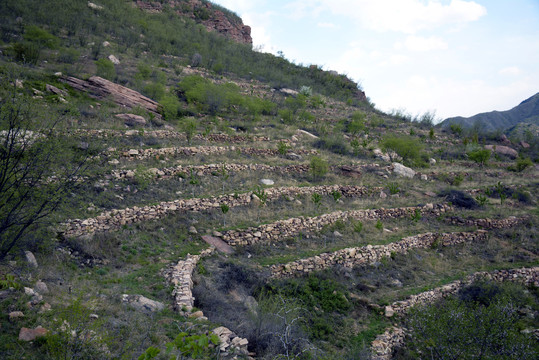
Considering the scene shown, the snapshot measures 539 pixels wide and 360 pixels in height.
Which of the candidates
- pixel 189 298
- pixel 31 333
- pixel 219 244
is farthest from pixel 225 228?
pixel 31 333

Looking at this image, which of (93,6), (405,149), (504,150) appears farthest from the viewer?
(93,6)

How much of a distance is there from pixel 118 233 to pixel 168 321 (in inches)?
173

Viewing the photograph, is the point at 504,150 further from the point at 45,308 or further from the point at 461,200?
the point at 45,308

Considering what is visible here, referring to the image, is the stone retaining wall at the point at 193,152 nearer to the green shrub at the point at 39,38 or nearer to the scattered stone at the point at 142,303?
the scattered stone at the point at 142,303

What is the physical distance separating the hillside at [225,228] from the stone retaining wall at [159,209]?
6 cm

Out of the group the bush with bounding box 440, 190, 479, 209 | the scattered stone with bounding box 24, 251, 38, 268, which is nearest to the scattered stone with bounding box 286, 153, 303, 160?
the bush with bounding box 440, 190, 479, 209

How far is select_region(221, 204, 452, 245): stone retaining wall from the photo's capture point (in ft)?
36.1

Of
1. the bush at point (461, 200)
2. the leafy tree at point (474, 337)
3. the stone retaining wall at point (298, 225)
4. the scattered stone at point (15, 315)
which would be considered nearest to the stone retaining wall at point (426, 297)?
the leafy tree at point (474, 337)

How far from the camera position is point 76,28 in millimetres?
29656

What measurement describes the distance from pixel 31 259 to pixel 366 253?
9.91 metres

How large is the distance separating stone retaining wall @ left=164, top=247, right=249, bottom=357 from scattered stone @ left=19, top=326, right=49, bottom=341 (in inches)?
99.6

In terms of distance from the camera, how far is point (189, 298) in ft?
23.0

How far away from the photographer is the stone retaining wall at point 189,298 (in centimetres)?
548

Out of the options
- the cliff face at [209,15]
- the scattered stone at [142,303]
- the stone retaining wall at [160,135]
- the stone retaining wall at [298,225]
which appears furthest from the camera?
the cliff face at [209,15]
